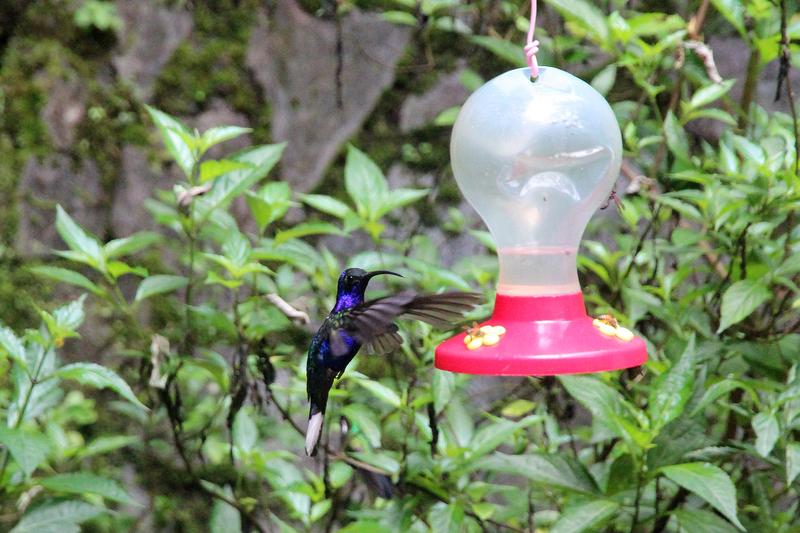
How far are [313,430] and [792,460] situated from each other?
0.83m

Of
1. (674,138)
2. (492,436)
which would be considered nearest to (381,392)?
(492,436)

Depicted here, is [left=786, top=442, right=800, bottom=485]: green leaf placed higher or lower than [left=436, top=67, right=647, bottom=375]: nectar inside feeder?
lower

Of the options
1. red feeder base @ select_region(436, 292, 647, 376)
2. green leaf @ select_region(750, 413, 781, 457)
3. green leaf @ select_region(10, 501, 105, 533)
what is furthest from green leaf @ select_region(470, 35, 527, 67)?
green leaf @ select_region(10, 501, 105, 533)

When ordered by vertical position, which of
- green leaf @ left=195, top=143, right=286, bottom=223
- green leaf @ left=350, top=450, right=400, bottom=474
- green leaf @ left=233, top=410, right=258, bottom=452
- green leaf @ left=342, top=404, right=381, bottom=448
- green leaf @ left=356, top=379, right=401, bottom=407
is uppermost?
green leaf @ left=195, top=143, right=286, bottom=223

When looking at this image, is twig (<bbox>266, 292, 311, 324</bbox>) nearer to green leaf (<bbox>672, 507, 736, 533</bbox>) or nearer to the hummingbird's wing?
the hummingbird's wing

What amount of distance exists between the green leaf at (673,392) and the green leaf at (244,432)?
2.96 feet

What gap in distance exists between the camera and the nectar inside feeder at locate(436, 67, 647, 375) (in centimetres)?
154

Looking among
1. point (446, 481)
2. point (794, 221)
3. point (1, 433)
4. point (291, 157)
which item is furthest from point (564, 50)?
point (1, 433)

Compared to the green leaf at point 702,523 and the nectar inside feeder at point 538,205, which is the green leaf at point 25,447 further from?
the green leaf at point 702,523

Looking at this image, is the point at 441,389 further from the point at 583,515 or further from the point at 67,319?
the point at 67,319

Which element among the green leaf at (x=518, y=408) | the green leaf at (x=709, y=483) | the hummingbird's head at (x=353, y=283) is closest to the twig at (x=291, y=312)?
the hummingbird's head at (x=353, y=283)

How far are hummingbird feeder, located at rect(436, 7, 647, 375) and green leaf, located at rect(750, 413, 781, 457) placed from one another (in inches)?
12.3

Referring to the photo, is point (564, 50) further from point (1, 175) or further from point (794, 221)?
point (1, 175)

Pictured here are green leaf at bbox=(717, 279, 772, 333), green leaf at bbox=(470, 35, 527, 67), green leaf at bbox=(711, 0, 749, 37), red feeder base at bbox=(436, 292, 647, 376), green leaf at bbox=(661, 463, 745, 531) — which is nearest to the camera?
red feeder base at bbox=(436, 292, 647, 376)
